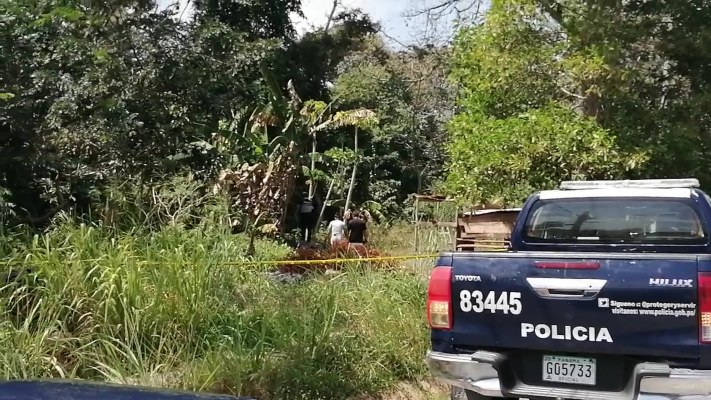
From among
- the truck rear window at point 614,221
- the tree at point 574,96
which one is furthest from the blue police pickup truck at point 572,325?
the tree at point 574,96

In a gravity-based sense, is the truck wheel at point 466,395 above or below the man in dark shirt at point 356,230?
below

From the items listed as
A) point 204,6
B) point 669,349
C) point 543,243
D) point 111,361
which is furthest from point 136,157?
point 204,6

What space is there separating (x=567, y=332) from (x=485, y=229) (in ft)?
20.6

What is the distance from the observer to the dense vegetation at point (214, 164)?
5.95 m

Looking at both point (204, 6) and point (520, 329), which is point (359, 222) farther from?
point (520, 329)

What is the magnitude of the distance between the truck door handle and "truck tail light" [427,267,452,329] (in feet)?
1.68

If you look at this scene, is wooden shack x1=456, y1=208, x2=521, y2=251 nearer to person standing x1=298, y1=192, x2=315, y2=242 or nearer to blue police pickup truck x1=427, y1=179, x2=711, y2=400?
blue police pickup truck x1=427, y1=179, x2=711, y2=400

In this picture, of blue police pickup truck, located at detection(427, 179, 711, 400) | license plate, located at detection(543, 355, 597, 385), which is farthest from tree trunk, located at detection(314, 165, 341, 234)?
license plate, located at detection(543, 355, 597, 385)

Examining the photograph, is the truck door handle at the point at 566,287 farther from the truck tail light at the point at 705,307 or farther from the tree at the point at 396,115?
the tree at the point at 396,115

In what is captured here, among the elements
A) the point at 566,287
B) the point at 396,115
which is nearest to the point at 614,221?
the point at 566,287

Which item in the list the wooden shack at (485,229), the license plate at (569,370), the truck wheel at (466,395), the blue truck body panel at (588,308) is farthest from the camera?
the wooden shack at (485,229)

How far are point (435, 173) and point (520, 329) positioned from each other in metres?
20.6

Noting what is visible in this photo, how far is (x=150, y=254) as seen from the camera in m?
6.37

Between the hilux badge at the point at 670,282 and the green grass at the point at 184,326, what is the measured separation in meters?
2.70
